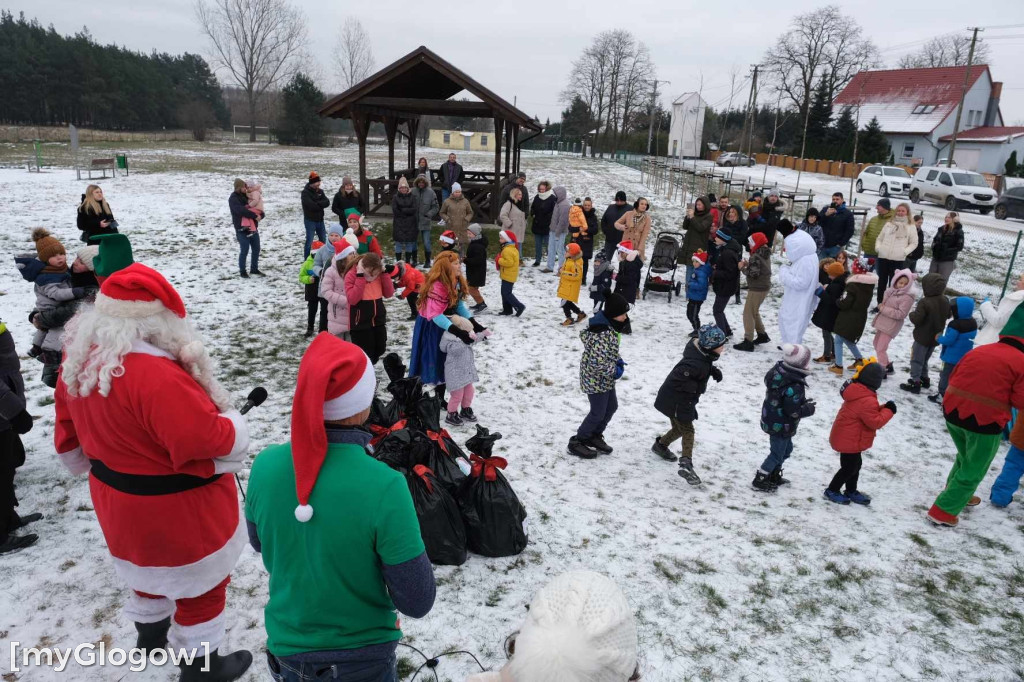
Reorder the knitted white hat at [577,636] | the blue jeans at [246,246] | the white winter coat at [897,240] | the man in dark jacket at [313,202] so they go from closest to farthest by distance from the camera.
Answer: the knitted white hat at [577,636] → the white winter coat at [897,240] → the blue jeans at [246,246] → the man in dark jacket at [313,202]

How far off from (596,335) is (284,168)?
26163 mm

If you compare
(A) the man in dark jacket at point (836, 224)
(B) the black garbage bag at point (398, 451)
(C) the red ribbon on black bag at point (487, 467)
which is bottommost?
(C) the red ribbon on black bag at point (487, 467)

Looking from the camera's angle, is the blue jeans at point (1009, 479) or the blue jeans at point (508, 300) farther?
the blue jeans at point (508, 300)

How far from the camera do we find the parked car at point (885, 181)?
26719mm

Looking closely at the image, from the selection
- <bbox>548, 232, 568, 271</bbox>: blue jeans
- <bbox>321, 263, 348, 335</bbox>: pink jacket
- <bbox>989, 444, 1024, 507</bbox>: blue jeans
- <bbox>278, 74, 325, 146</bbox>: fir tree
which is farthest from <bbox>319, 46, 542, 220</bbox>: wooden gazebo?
<bbox>278, 74, 325, 146</bbox>: fir tree

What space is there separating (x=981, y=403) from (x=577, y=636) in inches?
195

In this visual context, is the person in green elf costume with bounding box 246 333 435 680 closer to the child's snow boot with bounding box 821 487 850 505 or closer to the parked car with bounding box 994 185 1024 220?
the child's snow boot with bounding box 821 487 850 505

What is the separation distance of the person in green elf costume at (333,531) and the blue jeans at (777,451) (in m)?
4.40

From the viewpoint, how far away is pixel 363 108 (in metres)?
15.8

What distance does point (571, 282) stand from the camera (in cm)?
983

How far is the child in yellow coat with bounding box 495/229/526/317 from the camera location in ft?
32.3

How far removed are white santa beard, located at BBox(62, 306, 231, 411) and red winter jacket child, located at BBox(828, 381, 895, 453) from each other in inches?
198

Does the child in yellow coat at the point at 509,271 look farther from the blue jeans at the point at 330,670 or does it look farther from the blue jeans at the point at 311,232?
the blue jeans at the point at 330,670

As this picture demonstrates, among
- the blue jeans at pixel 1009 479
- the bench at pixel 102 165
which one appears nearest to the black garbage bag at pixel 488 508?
the blue jeans at pixel 1009 479
